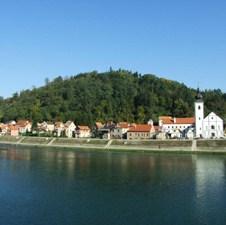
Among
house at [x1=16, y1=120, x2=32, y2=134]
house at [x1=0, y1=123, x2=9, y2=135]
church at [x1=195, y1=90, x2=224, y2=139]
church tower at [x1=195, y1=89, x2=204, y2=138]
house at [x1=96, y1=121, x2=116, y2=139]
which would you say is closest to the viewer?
church at [x1=195, y1=90, x2=224, y2=139]

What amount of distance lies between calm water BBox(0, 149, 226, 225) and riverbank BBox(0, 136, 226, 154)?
13.7 meters

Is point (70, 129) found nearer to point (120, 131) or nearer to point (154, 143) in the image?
point (120, 131)

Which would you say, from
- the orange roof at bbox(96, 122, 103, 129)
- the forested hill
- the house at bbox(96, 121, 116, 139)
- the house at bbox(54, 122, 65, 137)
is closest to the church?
the house at bbox(96, 121, 116, 139)

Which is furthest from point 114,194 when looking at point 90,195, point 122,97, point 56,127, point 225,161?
point 122,97

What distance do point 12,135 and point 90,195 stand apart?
68.3m

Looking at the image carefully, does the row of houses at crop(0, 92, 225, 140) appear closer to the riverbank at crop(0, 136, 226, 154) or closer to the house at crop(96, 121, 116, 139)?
the house at crop(96, 121, 116, 139)

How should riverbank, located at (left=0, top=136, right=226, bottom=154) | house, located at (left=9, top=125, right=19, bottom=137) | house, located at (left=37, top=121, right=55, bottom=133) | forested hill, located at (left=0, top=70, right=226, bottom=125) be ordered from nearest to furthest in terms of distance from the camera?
riverbank, located at (left=0, top=136, right=226, bottom=154)
house, located at (left=37, top=121, right=55, bottom=133)
house, located at (left=9, top=125, right=19, bottom=137)
forested hill, located at (left=0, top=70, right=226, bottom=125)

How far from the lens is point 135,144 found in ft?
214

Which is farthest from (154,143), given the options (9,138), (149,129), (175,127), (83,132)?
(9,138)

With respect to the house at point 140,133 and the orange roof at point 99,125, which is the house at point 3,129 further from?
the house at point 140,133

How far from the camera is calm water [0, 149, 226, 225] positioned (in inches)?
904

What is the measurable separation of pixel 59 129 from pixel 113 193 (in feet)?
208

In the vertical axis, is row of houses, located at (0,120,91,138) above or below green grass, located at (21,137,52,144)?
above

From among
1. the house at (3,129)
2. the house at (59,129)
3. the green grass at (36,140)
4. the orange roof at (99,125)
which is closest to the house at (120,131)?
the orange roof at (99,125)
